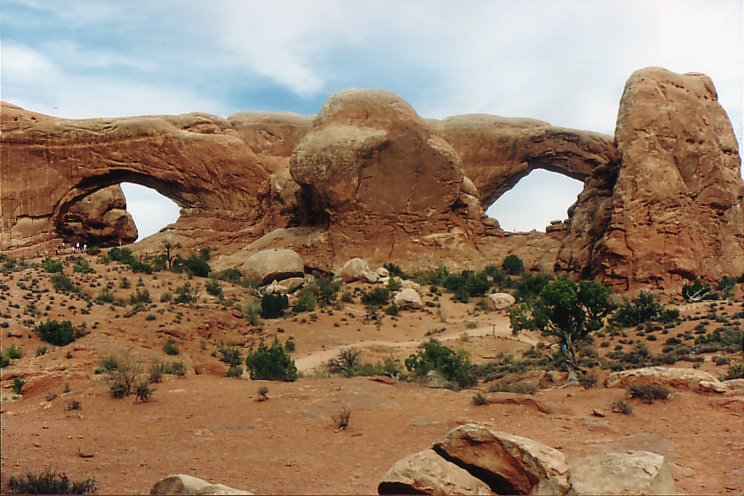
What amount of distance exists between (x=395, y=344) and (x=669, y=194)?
1546 centimetres

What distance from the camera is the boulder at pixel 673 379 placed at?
1337cm

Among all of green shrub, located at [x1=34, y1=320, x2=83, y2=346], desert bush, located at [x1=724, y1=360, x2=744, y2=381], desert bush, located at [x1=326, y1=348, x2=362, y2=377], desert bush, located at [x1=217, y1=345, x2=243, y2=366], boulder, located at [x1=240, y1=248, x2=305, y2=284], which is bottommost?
desert bush, located at [x1=217, y1=345, x2=243, y2=366]

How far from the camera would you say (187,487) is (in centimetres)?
539

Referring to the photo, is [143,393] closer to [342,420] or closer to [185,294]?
[342,420]

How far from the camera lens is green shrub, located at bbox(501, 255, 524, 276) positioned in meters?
37.3

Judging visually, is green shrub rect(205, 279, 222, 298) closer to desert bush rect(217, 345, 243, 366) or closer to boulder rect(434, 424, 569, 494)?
desert bush rect(217, 345, 243, 366)

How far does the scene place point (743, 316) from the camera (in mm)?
22375

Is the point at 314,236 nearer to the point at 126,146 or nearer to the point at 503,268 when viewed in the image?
the point at 503,268

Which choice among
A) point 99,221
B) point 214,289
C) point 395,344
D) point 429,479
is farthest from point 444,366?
point 99,221

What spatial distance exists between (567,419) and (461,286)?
21.6m

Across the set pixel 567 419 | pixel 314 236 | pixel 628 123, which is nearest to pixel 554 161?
pixel 628 123

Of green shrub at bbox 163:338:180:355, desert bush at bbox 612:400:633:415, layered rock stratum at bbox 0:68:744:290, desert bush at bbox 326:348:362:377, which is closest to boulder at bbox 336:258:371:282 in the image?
layered rock stratum at bbox 0:68:744:290

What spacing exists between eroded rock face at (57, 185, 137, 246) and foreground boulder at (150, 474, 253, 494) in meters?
40.0

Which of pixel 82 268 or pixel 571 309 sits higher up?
pixel 571 309
